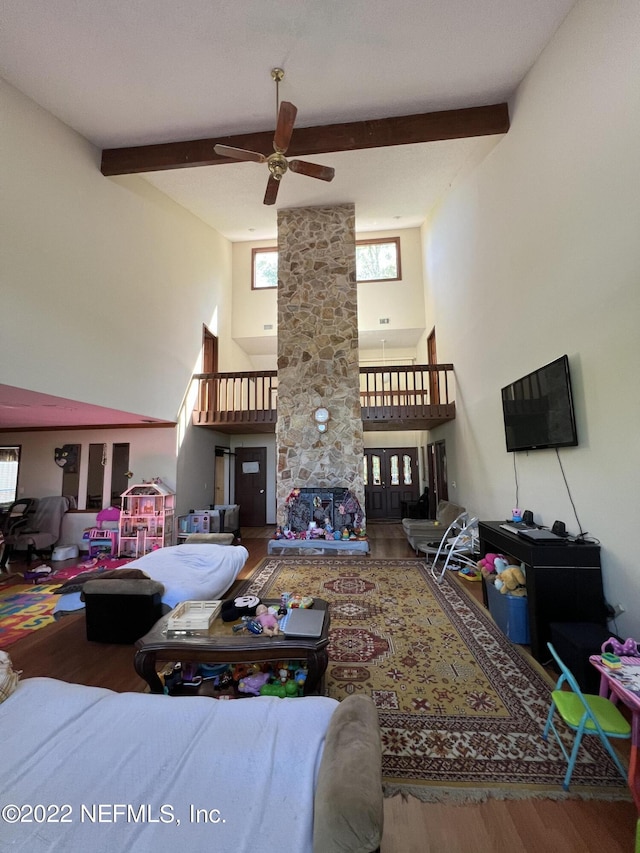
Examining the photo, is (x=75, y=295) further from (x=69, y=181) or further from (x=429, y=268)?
(x=429, y=268)

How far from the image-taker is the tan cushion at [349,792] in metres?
0.89

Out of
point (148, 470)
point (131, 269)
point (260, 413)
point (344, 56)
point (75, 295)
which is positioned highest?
point (344, 56)

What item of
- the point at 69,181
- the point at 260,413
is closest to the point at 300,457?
the point at 260,413

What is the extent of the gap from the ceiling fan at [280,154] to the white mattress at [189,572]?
13.3 ft

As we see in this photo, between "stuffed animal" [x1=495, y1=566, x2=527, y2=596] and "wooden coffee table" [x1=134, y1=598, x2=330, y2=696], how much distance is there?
168 centimetres

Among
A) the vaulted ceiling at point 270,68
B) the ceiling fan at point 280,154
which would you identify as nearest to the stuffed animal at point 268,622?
the ceiling fan at point 280,154

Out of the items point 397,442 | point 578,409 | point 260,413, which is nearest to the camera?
point 578,409

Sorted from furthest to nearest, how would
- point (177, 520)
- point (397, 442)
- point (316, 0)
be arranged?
point (397, 442) < point (177, 520) < point (316, 0)

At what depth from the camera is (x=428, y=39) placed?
3.47 metres

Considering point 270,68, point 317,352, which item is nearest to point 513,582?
point 317,352

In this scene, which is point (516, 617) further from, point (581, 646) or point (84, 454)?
point (84, 454)

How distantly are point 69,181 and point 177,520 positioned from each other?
5063mm

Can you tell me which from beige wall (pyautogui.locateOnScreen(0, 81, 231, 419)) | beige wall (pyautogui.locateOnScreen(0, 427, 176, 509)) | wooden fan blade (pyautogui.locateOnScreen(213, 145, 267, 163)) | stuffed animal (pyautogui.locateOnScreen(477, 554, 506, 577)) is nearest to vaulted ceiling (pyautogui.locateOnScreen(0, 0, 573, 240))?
beige wall (pyautogui.locateOnScreen(0, 81, 231, 419))

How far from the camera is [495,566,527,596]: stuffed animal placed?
2.82m
